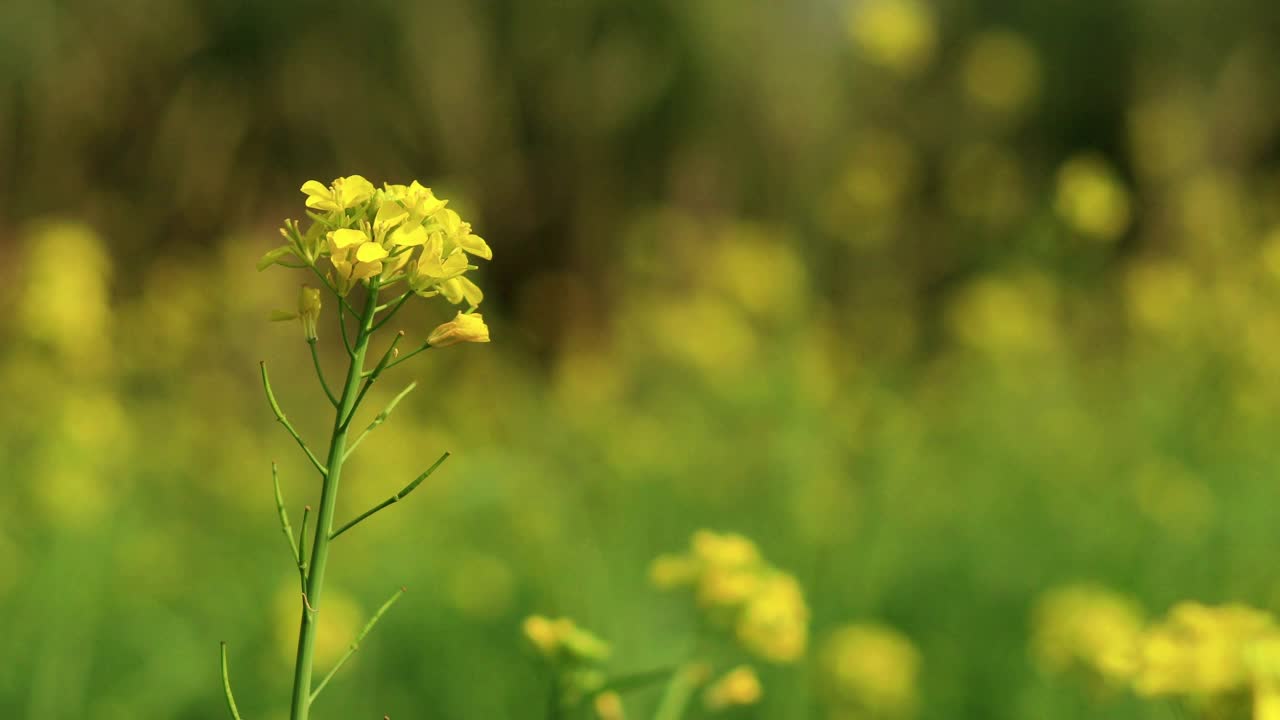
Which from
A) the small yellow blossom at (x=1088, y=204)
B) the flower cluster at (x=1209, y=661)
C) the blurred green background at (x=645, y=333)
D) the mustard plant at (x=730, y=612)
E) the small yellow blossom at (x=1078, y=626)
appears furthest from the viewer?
the small yellow blossom at (x=1088, y=204)

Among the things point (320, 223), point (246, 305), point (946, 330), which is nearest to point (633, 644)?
point (320, 223)

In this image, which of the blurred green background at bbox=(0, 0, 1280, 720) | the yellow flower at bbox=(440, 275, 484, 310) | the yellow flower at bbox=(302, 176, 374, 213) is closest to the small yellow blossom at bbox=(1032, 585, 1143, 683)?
the blurred green background at bbox=(0, 0, 1280, 720)

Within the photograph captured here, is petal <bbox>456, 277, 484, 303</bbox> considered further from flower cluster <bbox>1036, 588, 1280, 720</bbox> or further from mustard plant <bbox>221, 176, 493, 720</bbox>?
flower cluster <bbox>1036, 588, 1280, 720</bbox>

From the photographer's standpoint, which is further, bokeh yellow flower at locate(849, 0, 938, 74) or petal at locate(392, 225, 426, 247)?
bokeh yellow flower at locate(849, 0, 938, 74)

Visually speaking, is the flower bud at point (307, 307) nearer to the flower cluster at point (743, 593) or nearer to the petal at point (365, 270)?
the petal at point (365, 270)

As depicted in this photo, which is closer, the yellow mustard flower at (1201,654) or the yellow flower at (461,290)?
the yellow flower at (461,290)

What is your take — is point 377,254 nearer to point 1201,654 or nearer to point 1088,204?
point 1201,654

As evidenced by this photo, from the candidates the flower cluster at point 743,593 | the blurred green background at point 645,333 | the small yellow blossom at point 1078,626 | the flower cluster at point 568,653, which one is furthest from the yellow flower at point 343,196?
the small yellow blossom at point 1078,626
